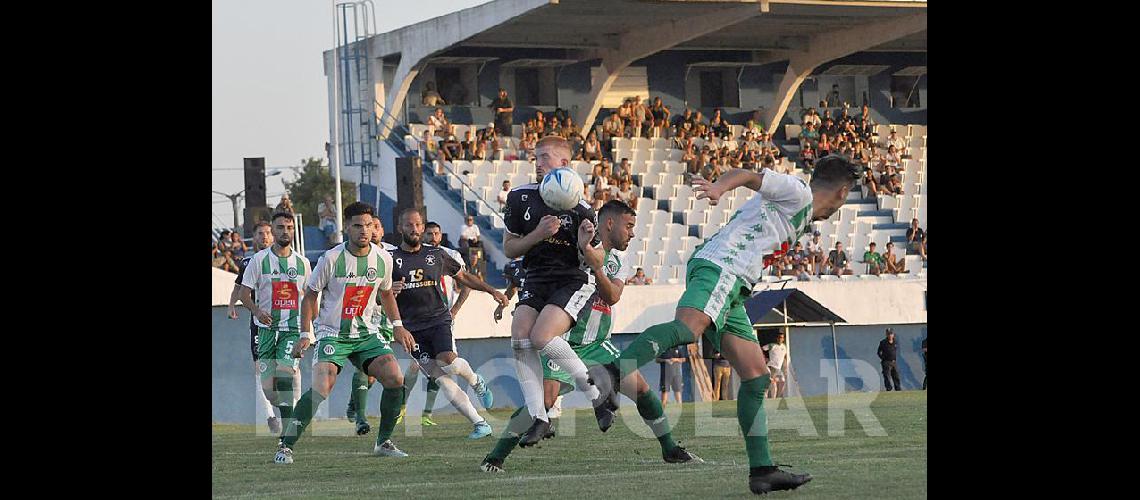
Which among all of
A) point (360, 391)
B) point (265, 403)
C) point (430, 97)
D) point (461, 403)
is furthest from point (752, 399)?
point (430, 97)

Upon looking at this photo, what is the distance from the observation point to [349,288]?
1228 cm

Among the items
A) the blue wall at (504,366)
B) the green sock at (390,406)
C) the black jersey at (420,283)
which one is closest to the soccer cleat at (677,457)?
the green sock at (390,406)

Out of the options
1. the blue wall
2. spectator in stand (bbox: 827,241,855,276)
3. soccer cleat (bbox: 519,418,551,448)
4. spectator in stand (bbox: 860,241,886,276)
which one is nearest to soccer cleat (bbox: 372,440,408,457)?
soccer cleat (bbox: 519,418,551,448)

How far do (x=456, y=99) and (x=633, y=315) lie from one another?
12445mm

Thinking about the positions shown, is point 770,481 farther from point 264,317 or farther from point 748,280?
point 264,317

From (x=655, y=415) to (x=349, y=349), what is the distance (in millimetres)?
2702

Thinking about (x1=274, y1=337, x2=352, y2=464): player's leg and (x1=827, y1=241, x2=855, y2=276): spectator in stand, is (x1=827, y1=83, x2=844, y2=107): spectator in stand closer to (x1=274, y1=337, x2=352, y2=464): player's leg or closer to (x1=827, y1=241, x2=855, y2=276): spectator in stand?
(x1=827, y1=241, x2=855, y2=276): spectator in stand

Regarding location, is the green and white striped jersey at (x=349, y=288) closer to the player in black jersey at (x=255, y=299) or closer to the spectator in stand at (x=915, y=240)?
the player in black jersey at (x=255, y=299)

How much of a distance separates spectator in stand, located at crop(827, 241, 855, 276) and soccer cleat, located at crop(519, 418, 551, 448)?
70.4 ft

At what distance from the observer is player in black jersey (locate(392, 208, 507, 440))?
50.1 feet
